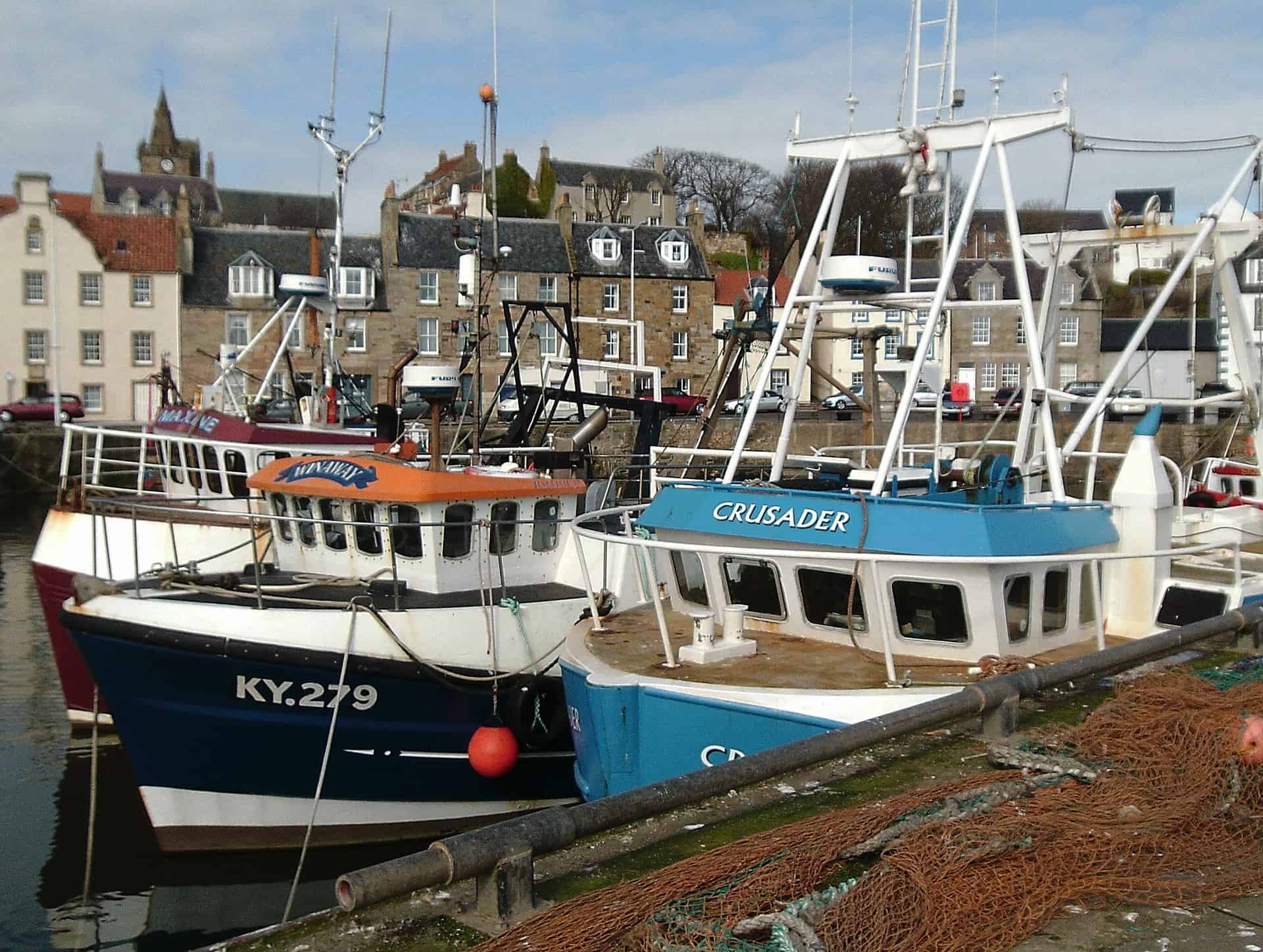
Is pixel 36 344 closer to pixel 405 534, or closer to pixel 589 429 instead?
pixel 589 429

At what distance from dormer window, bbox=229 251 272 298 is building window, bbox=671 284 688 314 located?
15553mm

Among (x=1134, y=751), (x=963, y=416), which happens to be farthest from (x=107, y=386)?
(x=1134, y=751)

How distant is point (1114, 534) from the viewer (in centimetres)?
937

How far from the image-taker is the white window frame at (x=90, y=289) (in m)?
45.7

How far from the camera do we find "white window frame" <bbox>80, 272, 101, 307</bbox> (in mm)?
45656

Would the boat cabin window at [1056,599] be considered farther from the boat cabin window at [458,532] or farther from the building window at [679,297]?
the building window at [679,297]

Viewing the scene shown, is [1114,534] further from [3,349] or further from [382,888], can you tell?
[3,349]

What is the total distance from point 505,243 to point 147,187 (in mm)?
31955

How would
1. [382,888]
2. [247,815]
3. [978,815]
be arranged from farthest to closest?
[247,815] < [978,815] < [382,888]

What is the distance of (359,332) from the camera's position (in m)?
46.0

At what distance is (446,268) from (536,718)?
3700cm

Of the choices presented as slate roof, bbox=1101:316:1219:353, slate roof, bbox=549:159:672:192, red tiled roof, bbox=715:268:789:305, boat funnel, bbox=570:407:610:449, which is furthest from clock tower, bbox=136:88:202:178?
boat funnel, bbox=570:407:610:449

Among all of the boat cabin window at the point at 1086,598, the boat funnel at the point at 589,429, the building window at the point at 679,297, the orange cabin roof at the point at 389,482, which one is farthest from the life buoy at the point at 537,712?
the building window at the point at 679,297

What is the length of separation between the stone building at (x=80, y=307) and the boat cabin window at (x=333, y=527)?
1423 inches
